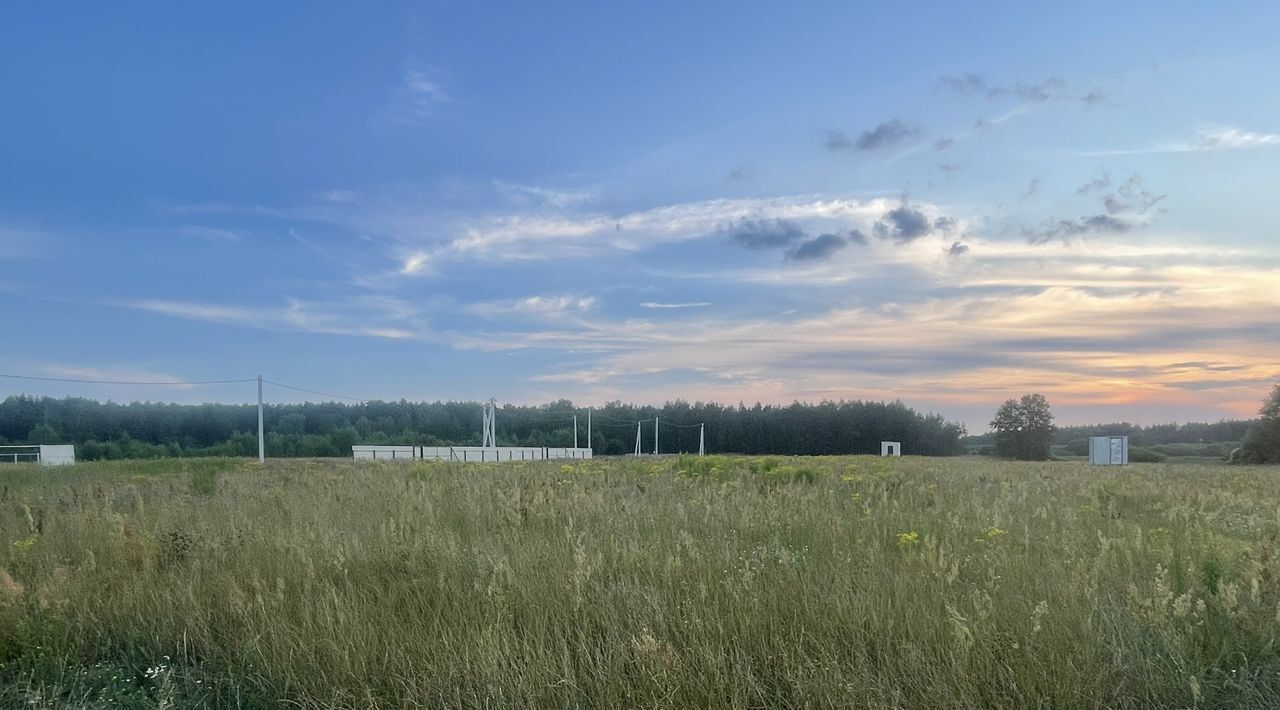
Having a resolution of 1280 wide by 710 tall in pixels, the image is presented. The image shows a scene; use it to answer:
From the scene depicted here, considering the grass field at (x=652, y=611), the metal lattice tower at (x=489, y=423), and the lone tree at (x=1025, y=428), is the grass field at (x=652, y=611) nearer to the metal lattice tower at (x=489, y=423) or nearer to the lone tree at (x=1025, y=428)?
the metal lattice tower at (x=489, y=423)

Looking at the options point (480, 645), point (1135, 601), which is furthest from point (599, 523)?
point (1135, 601)

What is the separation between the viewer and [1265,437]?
1641 inches

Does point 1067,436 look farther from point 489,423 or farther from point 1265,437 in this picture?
point 489,423

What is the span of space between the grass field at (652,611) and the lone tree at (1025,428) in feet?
212

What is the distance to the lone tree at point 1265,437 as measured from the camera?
40.8m

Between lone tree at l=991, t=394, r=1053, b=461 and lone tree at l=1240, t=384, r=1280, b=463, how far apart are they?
69.4 feet

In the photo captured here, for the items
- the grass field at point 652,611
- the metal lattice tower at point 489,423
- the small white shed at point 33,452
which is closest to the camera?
the grass field at point 652,611

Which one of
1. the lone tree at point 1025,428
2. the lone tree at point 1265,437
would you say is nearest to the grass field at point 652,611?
the lone tree at point 1265,437

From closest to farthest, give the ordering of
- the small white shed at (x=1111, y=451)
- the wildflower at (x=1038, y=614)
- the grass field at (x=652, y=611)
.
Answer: the grass field at (x=652, y=611), the wildflower at (x=1038, y=614), the small white shed at (x=1111, y=451)

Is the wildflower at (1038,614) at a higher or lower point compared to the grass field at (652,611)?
higher

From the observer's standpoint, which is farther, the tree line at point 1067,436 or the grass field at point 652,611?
the tree line at point 1067,436

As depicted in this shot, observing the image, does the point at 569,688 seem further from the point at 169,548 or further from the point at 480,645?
the point at 169,548

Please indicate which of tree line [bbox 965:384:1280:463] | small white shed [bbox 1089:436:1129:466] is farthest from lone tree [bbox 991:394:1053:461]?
small white shed [bbox 1089:436:1129:466]

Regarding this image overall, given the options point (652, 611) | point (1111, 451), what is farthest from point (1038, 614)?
point (1111, 451)
